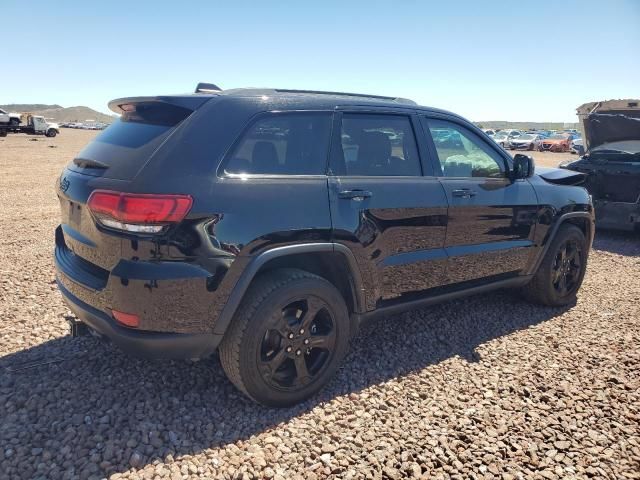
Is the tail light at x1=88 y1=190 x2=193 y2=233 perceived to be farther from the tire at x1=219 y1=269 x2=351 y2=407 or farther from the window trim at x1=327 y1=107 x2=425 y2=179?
the window trim at x1=327 y1=107 x2=425 y2=179

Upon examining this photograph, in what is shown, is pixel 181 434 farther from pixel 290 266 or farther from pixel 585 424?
pixel 585 424

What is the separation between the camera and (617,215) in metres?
7.64

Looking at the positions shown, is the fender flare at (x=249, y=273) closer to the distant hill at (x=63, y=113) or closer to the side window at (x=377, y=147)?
the side window at (x=377, y=147)

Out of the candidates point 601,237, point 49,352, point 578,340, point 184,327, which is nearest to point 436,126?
point 578,340

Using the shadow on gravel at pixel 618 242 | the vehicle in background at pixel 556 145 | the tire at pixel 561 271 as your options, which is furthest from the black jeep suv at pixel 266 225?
the vehicle in background at pixel 556 145

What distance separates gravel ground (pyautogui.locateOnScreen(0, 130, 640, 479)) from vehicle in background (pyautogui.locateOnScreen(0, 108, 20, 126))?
39138mm

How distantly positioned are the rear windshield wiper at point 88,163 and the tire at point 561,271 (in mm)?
3768

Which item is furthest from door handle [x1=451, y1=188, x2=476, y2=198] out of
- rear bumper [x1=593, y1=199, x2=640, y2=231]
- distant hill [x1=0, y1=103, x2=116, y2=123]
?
distant hill [x1=0, y1=103, x2=116, y2=123]

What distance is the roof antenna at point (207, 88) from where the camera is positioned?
10.6ft

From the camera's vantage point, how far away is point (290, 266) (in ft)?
10.1

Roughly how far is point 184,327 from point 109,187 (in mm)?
832

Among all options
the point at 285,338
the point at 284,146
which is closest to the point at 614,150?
the point at 284,146

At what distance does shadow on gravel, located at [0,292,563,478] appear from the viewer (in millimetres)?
2506

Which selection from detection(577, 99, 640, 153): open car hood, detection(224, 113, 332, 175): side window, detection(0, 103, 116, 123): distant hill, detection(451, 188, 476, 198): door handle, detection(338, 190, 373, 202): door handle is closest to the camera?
detection(224, 113, 332, 175): side window
